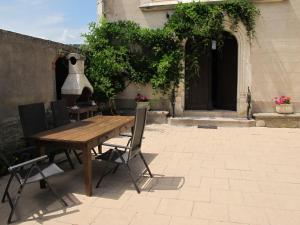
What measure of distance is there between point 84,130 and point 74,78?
3241mm

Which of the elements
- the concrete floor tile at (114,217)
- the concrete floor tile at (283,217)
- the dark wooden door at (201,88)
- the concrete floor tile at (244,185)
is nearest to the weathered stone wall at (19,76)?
the concrete floor tile at (114,217)

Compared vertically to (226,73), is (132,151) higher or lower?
lower

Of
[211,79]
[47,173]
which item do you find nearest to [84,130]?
[47,173]

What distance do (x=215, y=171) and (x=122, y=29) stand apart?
5860mm

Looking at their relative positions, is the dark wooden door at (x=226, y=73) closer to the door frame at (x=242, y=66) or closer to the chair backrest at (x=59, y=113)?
the door frame at (x=242, y=66)

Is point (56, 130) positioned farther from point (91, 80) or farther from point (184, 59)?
point (184, 59)

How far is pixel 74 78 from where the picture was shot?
6996mm

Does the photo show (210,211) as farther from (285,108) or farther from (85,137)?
(285,108)

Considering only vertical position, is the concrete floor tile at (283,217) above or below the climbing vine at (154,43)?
below

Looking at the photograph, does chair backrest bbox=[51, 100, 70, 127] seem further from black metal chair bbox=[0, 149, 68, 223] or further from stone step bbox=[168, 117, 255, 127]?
stone step bbox=[168, 117, 255, 127]

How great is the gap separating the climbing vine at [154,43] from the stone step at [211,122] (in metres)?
0.87

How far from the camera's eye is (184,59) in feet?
29.6

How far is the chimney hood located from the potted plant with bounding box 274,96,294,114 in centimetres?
521

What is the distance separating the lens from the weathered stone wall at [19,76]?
493 centimetres
